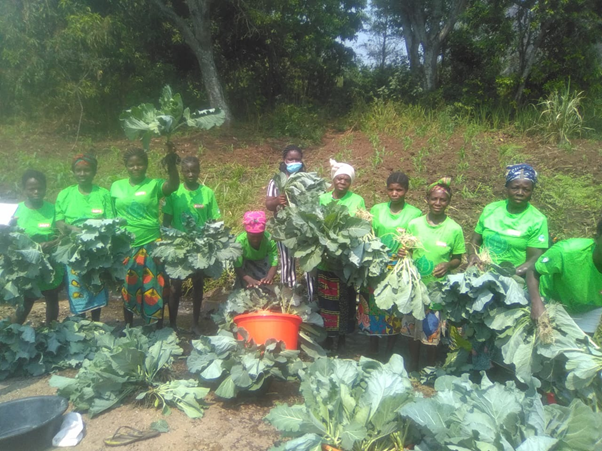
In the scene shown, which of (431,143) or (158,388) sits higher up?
(431,143)

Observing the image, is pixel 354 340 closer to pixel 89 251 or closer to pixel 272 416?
pixel 272 416

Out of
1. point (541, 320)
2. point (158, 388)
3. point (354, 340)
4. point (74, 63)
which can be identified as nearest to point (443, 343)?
point (354, 340)

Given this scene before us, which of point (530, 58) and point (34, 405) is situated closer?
point (34, 405)

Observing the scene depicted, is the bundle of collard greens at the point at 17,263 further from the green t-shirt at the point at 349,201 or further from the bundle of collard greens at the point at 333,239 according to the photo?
the green t-shirt at the point at 349,201

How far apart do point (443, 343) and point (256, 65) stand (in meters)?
10.9

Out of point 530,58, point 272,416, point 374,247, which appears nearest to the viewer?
point 272,416

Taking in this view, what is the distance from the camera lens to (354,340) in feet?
16.5

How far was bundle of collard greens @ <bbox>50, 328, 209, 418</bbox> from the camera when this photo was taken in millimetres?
3543

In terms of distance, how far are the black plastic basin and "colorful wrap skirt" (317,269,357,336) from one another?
214cm

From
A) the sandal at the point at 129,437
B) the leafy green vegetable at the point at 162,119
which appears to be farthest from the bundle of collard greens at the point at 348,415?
the leafy green vegetable at the point at 162,119

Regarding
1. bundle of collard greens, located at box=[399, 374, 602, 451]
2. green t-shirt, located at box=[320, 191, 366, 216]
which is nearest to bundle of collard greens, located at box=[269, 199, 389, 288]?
green t-shirt, located at box=[320, 191, 366, 216]

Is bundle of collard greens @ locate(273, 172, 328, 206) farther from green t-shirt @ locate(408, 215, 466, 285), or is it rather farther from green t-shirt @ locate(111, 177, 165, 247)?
green t-shirt @ locate(111, 177, 165, 247)

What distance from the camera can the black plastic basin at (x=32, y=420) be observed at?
2.98m

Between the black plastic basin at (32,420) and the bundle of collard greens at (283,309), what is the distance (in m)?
1.34
